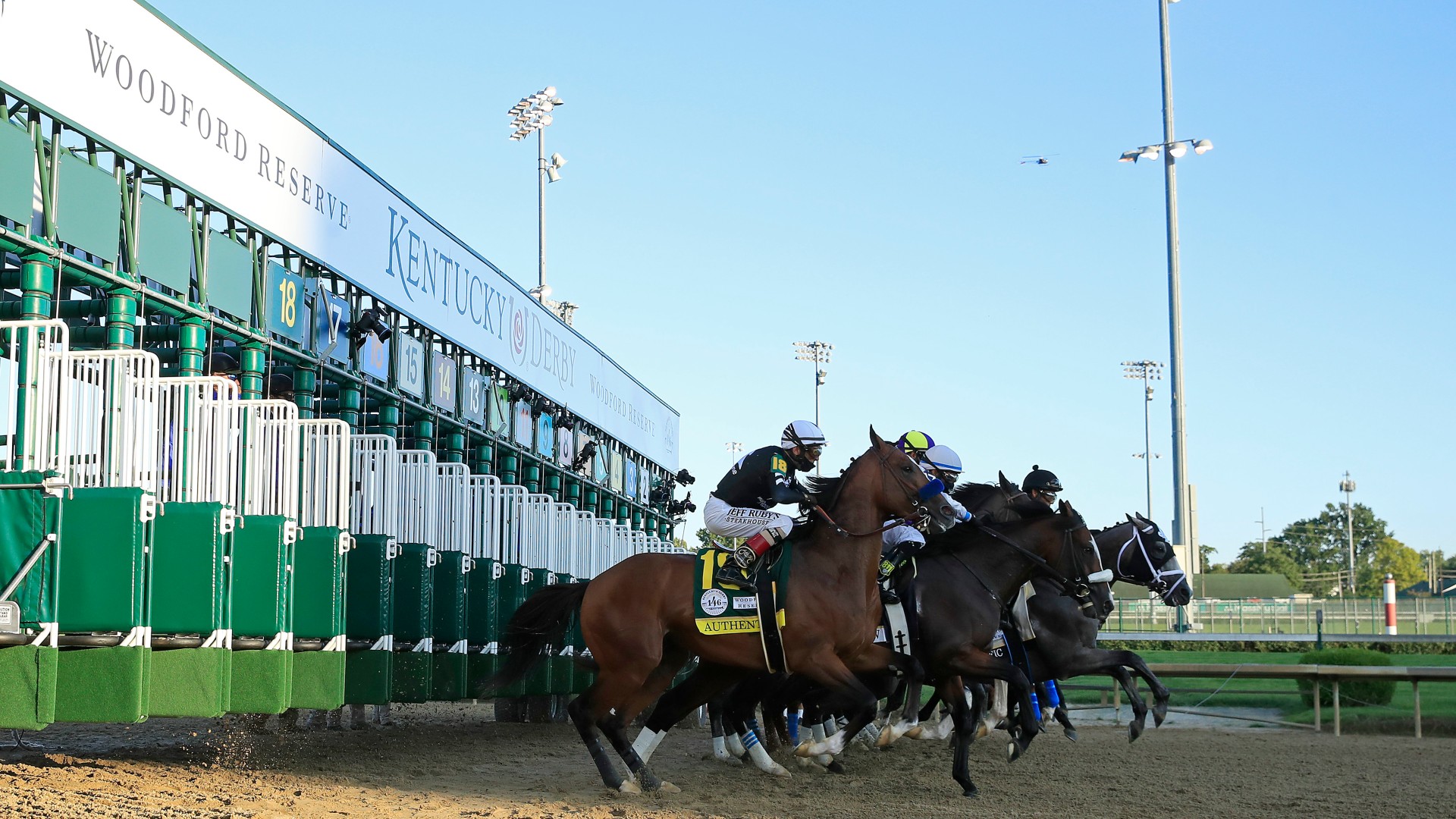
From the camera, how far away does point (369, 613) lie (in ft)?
26.1

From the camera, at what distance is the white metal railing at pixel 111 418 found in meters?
5.81

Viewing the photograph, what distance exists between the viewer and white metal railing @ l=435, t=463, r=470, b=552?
9.79 meters

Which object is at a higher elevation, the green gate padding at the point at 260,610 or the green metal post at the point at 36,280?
the green metal post at the point at 36,280

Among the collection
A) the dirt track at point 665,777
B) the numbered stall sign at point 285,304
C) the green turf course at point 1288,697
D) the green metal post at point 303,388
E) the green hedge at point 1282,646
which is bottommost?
the green hedge at point 1282,646

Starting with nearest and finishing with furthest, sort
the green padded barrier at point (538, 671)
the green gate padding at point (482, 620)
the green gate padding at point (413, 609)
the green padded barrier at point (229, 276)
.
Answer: the green padded barrier at point (229, 276), the green gate padding at point (413, 609), the green gate padding at point (482, 620), the green padded barrier at point (538, 671)

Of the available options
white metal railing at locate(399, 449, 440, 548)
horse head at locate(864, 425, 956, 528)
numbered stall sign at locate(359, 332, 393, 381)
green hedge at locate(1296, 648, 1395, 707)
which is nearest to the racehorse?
horse head at locate(864, 425, 956, 528)

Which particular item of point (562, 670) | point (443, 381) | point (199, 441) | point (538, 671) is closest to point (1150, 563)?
point (538, 671)

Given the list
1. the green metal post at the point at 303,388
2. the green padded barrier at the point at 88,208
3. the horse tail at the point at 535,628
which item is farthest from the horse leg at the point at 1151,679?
the green padded barrier at the point at 88,208

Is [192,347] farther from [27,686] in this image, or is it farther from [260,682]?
[27,686]

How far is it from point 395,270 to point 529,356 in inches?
147

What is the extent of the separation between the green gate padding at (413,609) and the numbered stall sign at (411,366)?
108 inches

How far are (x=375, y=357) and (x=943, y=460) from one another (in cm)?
461

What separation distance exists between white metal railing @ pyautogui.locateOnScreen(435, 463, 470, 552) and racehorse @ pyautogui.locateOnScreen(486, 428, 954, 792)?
101 inches

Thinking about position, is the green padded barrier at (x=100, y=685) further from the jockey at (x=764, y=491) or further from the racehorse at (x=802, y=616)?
the jockey at (x=764, y=491)
